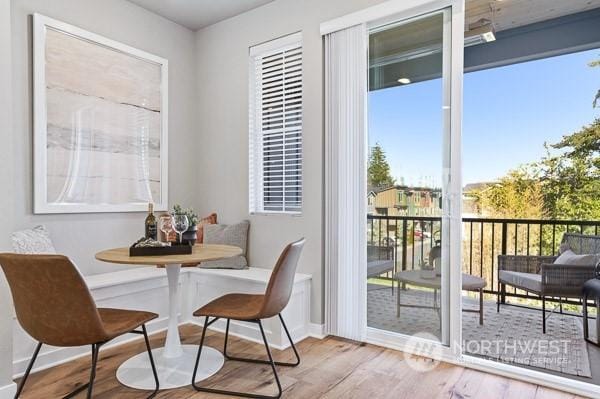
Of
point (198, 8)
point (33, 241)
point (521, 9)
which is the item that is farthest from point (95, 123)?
point (521, 9)

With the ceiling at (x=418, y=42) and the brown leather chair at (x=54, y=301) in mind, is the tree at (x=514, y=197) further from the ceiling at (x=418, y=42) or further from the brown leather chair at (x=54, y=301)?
the brown leather chair at (x=54, y=301)

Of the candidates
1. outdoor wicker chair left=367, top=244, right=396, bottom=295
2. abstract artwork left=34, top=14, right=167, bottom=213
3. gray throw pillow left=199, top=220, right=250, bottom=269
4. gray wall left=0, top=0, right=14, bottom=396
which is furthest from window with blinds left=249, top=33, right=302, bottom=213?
gray wall left=0, top=0, right=14, bottom=396

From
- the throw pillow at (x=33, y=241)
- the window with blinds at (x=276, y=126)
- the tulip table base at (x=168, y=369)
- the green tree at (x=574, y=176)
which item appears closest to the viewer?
the tulip table base at (x=168, y=369)

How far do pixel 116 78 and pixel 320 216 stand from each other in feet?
6.98

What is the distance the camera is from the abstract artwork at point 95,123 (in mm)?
2709

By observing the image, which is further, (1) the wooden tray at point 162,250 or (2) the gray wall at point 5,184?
(1) the wooden tray at point 162,250

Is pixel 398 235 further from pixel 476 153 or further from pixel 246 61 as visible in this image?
pixel 476 153

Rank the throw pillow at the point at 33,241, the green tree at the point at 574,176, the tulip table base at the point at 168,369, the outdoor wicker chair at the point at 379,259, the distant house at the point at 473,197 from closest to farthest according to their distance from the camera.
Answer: the tulip table base at the point at 168,369, the throw pillow at the point at 33,241, the outdoor wicker chair at the point at 379,259, the green tree at the point at 574,176, the distant house at the point at 473,197

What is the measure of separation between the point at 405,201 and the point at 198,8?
102 inches

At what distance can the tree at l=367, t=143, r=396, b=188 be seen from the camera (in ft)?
9.19

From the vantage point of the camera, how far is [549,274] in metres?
3.28

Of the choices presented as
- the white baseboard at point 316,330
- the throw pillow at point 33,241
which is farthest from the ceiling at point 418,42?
the throw pillow at point 33,241

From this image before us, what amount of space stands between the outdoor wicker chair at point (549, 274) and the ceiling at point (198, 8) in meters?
3.55

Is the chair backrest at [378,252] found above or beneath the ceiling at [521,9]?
beneath
